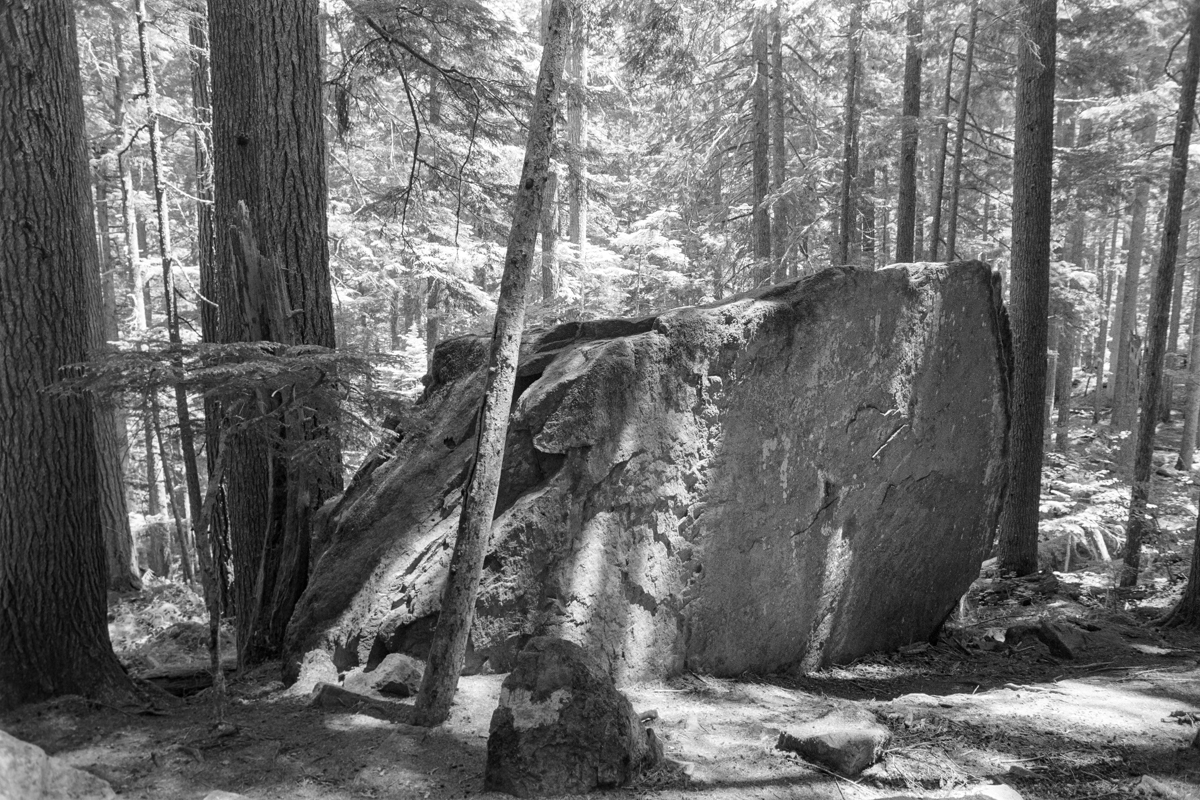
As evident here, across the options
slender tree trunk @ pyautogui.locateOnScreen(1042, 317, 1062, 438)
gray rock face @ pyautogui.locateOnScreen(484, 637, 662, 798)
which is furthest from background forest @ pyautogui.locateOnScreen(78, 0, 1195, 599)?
gray rock face @ pyautogui.locateOnScreen(484, 637, 662, 798)

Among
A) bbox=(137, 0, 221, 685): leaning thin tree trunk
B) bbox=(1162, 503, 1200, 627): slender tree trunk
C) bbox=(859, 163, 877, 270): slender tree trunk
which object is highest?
bbox=(859, 163, 877, 270): slender tree trunk

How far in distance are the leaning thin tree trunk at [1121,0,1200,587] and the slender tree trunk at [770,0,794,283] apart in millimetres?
5473

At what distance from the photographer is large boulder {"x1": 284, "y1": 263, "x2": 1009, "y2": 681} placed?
187 inches

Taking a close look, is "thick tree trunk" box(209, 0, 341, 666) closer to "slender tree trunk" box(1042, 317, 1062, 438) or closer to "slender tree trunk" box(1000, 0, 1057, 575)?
"slender tree trunk" box(1000, 0, 1057, 575)

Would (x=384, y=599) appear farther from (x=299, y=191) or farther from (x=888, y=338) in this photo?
(x=888, y=338)

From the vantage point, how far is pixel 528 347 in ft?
19.1

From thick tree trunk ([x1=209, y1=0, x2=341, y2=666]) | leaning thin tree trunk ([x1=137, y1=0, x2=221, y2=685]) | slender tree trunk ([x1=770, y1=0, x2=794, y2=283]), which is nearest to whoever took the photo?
leaning thin tree trunk ([x1=137, y1=0, x2=221, y2=685])

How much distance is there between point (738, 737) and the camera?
417 centimetres

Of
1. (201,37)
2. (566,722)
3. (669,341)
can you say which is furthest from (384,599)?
(201,37)

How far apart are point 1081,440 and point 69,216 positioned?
25287mm

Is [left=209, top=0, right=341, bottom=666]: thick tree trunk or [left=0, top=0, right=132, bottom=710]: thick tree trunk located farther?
[left=209, top=0, right=341, bottom=666]: thick tree trunk

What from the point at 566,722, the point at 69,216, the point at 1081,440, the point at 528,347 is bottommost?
the point at 1081,440

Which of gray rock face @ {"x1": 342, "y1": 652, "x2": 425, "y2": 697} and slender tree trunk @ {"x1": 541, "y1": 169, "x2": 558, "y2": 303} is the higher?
slender tree trunk @ {"x1": 541, "y1": 169, "x2": 558, "y2": 303}

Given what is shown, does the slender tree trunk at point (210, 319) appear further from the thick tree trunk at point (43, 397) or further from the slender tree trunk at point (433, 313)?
the slender tree trunk at point (433, 313)
